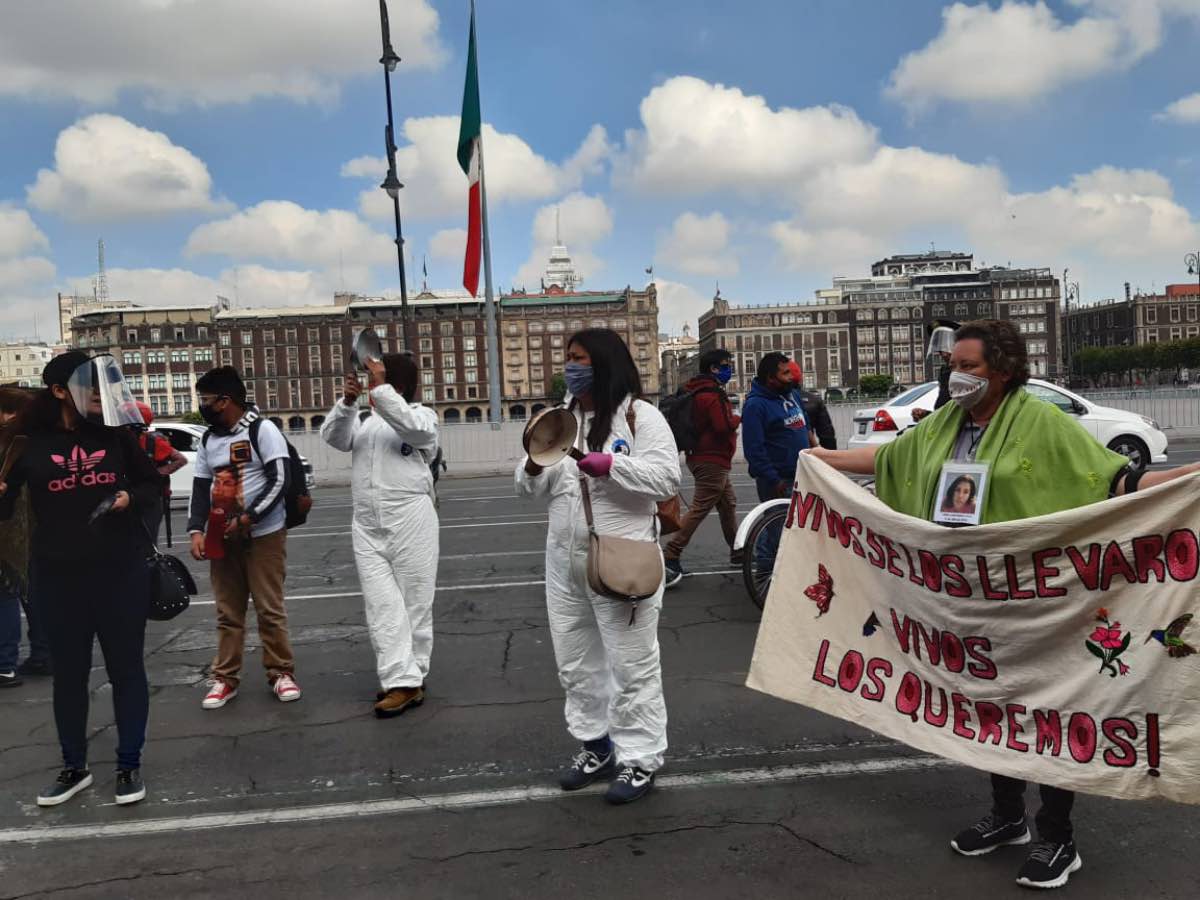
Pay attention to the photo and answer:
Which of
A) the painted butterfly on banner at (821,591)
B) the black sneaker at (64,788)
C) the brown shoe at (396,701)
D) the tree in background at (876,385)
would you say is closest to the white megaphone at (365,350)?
the brown shoe at (396,701)

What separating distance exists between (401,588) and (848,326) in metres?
157

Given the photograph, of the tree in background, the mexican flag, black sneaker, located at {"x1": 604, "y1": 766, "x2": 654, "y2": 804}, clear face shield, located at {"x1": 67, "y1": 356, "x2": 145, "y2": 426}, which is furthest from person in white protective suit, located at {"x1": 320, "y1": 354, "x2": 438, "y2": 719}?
the tree in background

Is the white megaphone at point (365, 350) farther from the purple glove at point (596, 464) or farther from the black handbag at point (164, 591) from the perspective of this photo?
the purple glove at point (596, 464)

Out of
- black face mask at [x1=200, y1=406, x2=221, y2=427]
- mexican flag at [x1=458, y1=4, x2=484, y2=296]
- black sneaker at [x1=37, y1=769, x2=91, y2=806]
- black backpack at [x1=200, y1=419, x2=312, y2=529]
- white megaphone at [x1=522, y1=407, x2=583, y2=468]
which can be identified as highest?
mexican flag at [x1=458, y1=4, x2=484, y2=296]

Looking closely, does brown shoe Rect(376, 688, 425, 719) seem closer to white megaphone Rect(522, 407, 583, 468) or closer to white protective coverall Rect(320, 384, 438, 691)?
white protective coverall Rect(320, 384, 438, 691)

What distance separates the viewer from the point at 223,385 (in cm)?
541

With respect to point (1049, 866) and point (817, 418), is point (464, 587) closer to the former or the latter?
point (817, 418)

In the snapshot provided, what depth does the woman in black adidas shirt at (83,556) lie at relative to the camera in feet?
13.4

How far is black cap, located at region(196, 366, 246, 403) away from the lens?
5.39 m

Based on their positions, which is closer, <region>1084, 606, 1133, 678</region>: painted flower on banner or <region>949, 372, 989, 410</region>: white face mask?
<region>1084, 606, 1133, 678</region>: painted flower on banner

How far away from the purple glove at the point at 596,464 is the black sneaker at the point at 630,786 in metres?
1.18

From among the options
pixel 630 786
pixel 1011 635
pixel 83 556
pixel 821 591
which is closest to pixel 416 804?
pixel 630 786

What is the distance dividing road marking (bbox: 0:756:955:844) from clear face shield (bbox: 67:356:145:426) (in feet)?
5.18

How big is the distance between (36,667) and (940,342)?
5.64 m
